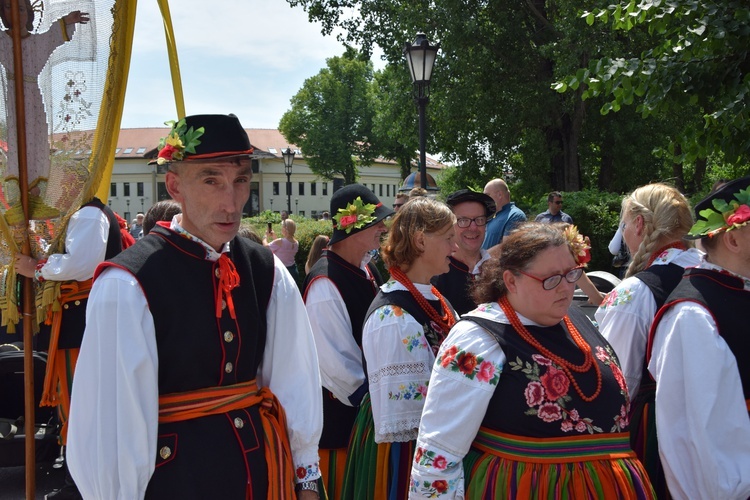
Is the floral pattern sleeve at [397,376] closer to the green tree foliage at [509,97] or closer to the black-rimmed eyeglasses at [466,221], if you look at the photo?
the black-rimmed eyeglasses at [466,221]

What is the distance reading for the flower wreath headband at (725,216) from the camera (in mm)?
2535

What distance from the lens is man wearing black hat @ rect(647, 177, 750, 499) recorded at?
2.41 meters

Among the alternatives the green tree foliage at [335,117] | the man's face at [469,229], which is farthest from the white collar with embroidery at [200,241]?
the green tree foliage at [335,117]

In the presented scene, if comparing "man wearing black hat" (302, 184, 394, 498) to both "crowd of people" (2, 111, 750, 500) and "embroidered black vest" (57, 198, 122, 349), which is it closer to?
"crowd of people" (2, 111, 750, 500)

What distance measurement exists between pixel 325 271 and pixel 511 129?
14976 mm

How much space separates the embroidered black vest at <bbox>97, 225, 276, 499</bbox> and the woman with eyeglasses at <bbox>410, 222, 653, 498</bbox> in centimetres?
60

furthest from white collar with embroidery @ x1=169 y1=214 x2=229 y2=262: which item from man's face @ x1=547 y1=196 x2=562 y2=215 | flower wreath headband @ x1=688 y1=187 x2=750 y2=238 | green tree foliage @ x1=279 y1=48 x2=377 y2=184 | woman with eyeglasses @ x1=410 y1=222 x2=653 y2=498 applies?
green tree foliage @ x1=279 y1=48 x2=377 y2=184

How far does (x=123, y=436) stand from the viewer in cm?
211

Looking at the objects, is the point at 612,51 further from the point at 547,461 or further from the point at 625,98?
the point at 547,461

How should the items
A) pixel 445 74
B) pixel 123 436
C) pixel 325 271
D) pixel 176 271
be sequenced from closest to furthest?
pixel 123 436, pixel 176 271, pixel 325 271, pixel 445 74

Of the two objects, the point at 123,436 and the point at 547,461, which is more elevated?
the point at 123,436

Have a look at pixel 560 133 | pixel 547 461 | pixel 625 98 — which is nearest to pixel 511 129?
pixel 560 133

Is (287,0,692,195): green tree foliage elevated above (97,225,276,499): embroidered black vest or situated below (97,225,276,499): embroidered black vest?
above

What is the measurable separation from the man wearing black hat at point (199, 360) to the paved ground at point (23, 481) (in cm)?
358
